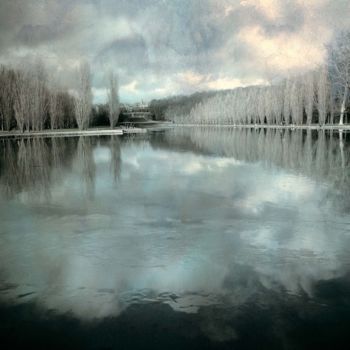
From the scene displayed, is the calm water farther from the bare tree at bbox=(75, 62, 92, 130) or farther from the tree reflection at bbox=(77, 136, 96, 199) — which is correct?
the bare tree at bbox=(75, 62, 92, 130)

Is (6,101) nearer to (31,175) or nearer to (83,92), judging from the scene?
(83,92)

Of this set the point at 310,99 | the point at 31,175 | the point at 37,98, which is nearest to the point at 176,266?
the point at 31,175

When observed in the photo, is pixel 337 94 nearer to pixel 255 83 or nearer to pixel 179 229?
pixel 179 229

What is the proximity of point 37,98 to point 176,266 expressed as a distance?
94.7 ft

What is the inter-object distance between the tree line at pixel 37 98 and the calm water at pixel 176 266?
2367cm

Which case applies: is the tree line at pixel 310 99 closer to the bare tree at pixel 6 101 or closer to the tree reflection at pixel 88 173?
the bare tree at pixel 6 101

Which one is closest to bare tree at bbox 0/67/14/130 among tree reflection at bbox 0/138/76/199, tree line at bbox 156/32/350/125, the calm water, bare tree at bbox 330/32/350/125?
tree reflection at bbox 0/138/76/199

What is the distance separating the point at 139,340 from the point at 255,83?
2923 inches

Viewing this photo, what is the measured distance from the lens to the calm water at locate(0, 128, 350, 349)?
8.66 feet

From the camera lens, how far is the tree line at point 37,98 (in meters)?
29.4

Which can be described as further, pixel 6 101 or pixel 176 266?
pixel 6 101

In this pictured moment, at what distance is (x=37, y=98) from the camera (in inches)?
1183

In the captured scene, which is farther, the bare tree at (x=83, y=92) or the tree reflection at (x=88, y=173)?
the bare tree at (x=83, y=92)

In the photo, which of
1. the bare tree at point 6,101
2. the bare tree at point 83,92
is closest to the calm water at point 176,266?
the bare tree at point 6,101
